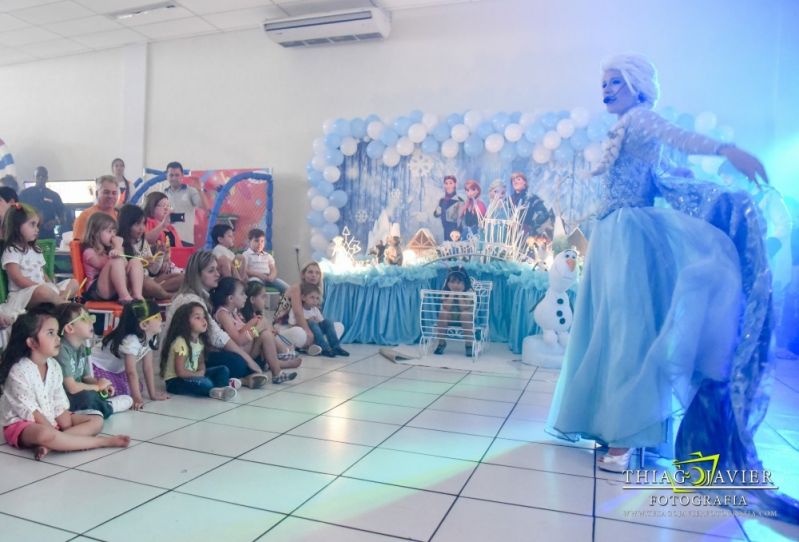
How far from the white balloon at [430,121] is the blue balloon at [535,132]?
89cm

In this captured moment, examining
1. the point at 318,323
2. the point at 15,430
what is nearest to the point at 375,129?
the point at 318,323

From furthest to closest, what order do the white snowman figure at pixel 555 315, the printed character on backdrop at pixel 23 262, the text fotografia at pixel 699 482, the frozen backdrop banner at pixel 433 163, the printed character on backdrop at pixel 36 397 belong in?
the frozen backdrop banner at pixel 433 163 < the white snowman figure at pixel 555 315 < the printed character on backdrop at pixel 23 262 < the printed character on backdrop at pixel 36 397 < the text fotografia at pixel 699 482

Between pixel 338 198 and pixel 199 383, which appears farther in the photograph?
pixel 338 198

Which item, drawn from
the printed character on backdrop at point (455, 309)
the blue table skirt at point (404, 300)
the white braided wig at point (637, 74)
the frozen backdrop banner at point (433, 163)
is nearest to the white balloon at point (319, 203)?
the frozen backdrop banner at point (433, 163)

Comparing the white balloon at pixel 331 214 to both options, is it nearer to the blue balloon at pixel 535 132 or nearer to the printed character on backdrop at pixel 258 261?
the printed character on backdrop at pixel 258 261

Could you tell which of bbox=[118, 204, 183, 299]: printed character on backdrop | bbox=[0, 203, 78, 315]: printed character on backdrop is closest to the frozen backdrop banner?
bbox=[118, 204, 183, 299]: printed character on backdrop

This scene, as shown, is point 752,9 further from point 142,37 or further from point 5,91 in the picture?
point 5,91

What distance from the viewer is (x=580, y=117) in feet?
16.4

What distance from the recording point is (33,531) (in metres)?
1.49

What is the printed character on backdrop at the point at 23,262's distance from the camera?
2.79m

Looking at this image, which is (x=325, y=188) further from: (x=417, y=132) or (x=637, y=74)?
(x=637, y=74)

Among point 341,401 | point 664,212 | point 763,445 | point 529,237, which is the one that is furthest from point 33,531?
point 529,237

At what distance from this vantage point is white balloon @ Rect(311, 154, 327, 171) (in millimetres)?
5773

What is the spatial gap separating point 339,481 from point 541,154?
13.2 feet
